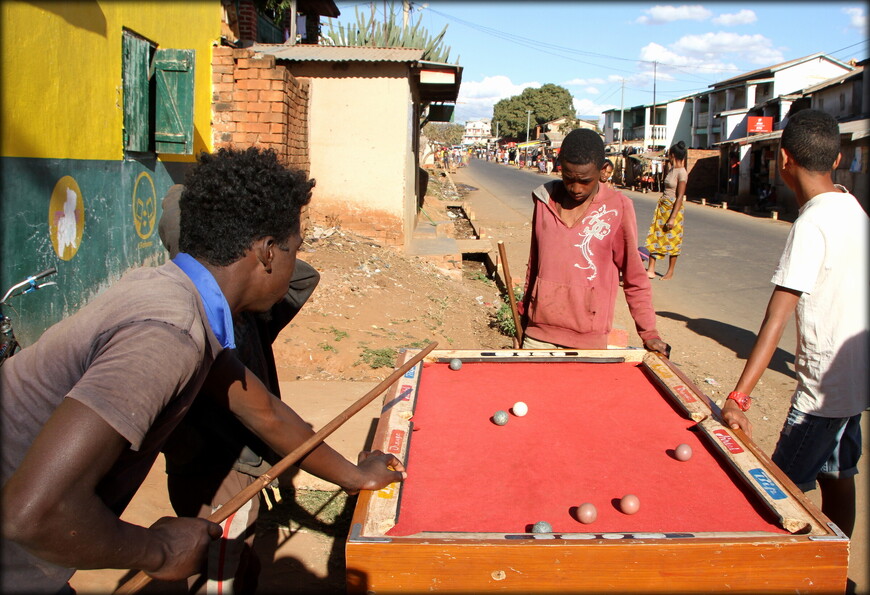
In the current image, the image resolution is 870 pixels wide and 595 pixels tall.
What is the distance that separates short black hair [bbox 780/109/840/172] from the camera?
238cm

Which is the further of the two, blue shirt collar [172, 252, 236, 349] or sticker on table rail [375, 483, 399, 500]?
sticker on table rail [375, 483, 399, 500]

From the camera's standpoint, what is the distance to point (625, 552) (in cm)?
169

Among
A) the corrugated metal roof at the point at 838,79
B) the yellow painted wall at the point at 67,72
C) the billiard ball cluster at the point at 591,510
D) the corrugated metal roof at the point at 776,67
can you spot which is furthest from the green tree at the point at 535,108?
the billiard ball cluster at the point at 591,510

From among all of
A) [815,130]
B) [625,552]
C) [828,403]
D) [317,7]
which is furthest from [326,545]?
[317,7]

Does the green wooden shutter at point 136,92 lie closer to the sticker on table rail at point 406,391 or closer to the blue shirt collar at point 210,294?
the sticker on table rail at point 406,391

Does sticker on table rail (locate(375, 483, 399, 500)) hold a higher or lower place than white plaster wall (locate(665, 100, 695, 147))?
lower

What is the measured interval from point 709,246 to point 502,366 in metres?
11.7

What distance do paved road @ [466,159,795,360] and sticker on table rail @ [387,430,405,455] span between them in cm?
520

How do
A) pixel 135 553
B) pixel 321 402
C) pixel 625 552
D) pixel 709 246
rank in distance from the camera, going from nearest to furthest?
pixel 135 553
pixel 625 552
pixel 321 402
pixel 709 246

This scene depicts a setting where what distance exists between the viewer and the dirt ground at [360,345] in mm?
3180

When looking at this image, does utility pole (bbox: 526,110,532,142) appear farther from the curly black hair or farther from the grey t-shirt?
the grey t-shirt

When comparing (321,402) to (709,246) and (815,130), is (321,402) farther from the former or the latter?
(709,246)

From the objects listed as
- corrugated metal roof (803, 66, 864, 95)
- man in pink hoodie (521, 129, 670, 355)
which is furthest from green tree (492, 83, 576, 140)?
man in pink hoodie (521, 129, 670, 355)

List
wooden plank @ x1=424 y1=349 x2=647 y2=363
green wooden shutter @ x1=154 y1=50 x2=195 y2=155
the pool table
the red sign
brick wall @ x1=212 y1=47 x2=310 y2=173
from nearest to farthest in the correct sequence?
the pool table, wooden plank @ x1=424 y1=349 x2=647 y2=363, green wooden shutter @ x1=154 y1=50 x2=195 y2=155, brick wall @ x1=212 y1=47 x2=310 y2=173, the red sign
